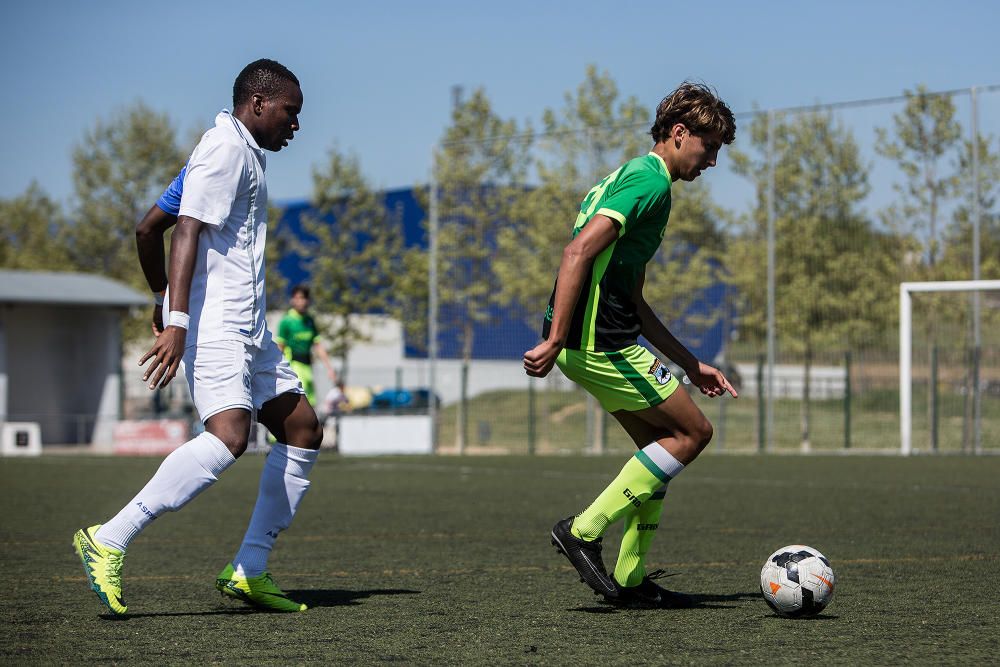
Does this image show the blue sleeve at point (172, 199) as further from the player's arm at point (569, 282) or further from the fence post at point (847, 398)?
the fence post at point (847, 398)

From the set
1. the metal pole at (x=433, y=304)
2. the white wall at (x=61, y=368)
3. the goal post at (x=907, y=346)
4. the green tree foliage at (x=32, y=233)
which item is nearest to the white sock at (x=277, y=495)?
the goal post at (x=907, y=346)

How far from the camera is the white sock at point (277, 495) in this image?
17.9ft

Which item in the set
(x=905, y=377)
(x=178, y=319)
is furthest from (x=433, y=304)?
(x=178, y=319)

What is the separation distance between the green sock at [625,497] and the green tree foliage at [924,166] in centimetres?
1755

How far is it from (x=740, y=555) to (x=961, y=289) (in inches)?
574

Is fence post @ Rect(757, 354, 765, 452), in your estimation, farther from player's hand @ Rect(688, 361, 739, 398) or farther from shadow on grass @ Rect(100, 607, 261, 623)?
shadow on grass @ Rect(100, 607, 261, 623)

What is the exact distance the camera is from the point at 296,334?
1606 centimetres

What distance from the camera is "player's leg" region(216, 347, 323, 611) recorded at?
5.37 metres

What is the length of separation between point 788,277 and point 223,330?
19068 mm

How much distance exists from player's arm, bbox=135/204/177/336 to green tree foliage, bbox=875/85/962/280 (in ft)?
59.8

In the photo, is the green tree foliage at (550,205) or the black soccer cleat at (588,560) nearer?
the black soccer cleat at (588,560)

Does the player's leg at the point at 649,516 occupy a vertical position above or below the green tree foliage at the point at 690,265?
below

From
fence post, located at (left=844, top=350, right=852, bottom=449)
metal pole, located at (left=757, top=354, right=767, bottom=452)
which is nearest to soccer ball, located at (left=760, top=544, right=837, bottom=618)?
fence post, located at (left=844, top=350, right=852, bottom=449)

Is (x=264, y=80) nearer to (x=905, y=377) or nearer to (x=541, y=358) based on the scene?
(x=541, y=358)
